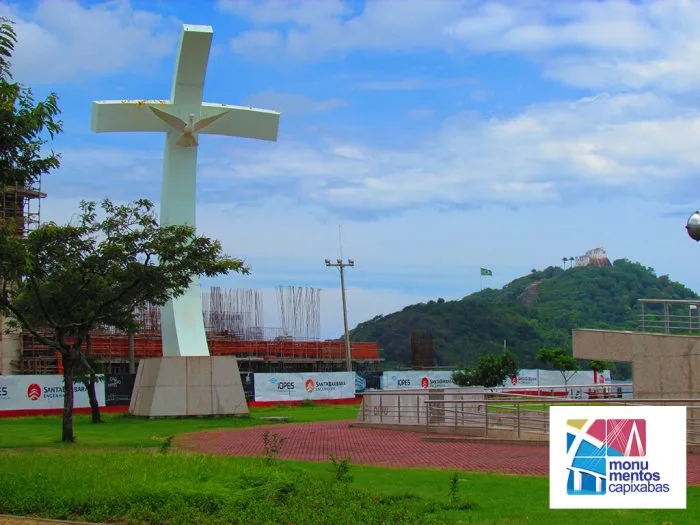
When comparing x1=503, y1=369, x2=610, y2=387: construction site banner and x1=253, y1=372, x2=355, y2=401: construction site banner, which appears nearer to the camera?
x1=253, y1=372, x2=355, y2=401: construction site banner

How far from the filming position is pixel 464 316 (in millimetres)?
99875

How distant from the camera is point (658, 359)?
2136 centimetres

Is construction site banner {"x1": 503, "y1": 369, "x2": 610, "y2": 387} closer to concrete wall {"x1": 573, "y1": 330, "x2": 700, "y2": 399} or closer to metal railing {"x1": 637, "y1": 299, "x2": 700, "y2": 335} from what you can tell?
metal railing {"x1": 637, "y1": 299, "x2": 700, "y2": 335}

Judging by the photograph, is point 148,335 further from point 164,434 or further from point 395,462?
point 395,462

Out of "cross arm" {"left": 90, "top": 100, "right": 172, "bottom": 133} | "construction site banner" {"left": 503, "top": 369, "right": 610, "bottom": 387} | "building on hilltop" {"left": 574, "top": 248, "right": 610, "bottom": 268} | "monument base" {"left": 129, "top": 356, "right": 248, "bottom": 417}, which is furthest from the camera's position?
"building on hilltop" {"left": 574, "top": 248, "right": 610, "bottom": 268}

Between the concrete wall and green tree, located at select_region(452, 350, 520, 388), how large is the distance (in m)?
32.2

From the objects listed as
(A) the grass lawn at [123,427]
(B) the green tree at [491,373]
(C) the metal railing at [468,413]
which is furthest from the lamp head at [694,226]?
(B) the green tree at [491,373]

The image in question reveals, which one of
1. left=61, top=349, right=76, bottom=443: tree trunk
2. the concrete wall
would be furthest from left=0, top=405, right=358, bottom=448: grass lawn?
the concrete wall

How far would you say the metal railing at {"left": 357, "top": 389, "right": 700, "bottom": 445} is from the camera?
71.4 ft

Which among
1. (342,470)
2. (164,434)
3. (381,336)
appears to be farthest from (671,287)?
(342,470)

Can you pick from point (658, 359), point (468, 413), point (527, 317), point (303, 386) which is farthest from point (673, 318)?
point (527, 317)

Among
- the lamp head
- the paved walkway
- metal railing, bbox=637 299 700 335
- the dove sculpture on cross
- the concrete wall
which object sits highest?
the dove sculpture on cross

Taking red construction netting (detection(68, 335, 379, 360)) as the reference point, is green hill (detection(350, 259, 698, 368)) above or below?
above

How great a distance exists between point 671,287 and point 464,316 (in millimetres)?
33500
